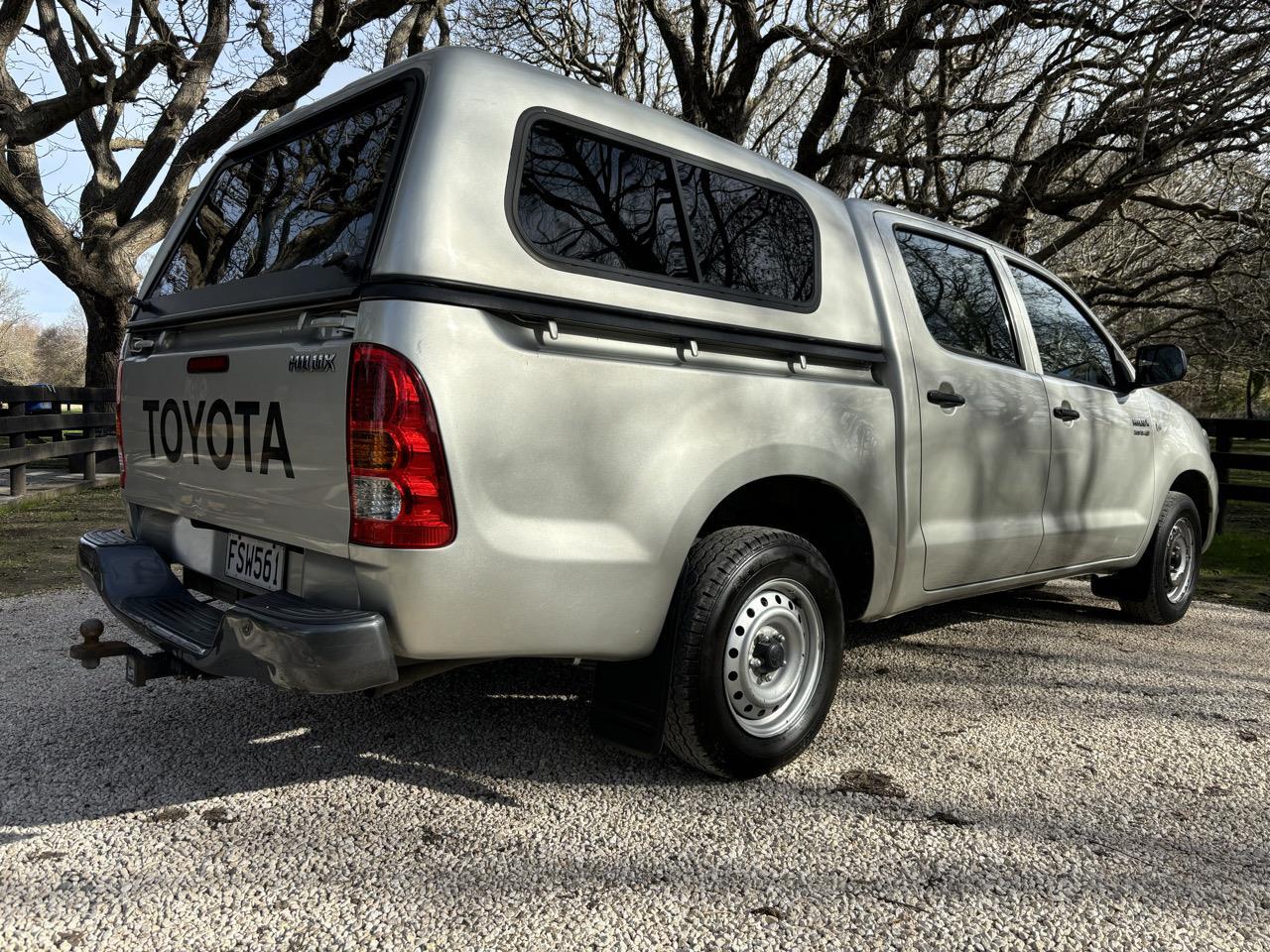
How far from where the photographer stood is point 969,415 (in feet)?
12.1

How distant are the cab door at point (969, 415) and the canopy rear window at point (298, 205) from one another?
204 centimetres

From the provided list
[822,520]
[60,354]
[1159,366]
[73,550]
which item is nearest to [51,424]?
[73,550]

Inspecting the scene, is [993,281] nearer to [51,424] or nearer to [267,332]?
[267,332]

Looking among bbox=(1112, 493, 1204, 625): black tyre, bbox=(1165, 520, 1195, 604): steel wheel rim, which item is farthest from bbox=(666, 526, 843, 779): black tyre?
bbox=(1165, 520, 1195, 604): steel wheel rim

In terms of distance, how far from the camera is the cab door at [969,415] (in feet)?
11.7

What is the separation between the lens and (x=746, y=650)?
2.91m

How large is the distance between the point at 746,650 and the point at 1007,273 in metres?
2.41

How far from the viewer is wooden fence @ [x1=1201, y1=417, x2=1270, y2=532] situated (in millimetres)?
8930

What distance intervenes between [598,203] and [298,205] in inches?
38.7

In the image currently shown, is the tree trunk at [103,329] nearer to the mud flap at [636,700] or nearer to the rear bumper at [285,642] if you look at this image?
the rear bumper at [285,642]

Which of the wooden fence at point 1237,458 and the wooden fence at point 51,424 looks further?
the wooden fence at point 51,424

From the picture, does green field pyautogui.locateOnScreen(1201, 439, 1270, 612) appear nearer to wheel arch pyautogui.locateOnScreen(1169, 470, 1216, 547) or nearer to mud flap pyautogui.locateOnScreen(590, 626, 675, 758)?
wheel arch pyautogui.locateOnScreen(1169, 470, 1216, 547)

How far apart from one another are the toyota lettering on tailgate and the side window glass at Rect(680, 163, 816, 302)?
Answer: 4.41ft

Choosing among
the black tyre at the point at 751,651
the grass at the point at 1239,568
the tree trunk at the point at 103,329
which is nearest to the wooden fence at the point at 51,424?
the tree trunk at the point at 103,329
